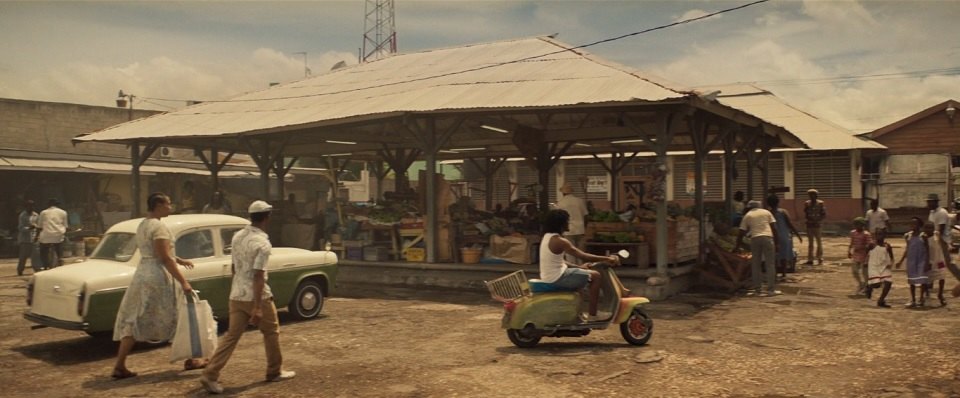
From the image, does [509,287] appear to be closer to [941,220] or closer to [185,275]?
[185,275]

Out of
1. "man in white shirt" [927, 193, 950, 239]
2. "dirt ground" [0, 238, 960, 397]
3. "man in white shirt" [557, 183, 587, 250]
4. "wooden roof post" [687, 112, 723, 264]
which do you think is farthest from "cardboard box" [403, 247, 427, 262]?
"man in white shirt" [927, 193, 950, 239]

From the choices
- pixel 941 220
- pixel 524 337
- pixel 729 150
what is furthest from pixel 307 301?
pixel 941 220

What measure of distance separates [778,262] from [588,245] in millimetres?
5076

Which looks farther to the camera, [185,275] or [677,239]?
[677,239]

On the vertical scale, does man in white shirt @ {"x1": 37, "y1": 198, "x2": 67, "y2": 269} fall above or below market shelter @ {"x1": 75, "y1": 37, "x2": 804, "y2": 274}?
below

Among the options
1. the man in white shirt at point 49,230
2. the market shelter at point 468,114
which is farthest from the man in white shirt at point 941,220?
the man in white shirt at point 49,230

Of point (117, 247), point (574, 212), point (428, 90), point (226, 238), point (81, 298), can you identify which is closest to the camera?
point (81, 298)

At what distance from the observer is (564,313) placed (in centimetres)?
784

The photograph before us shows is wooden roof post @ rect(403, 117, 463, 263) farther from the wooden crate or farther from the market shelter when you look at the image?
the wooden crate

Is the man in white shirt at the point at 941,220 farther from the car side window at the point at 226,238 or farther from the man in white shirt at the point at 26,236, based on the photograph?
the man in white shirt at the point at 26,236

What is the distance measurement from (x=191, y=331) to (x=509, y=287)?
3.42 meters

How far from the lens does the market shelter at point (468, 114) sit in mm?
11578

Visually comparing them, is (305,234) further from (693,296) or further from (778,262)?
(778,262)

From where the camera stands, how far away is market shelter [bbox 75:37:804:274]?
11578 mm
